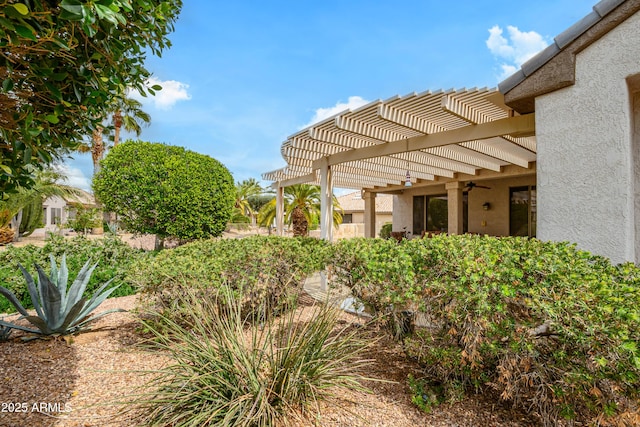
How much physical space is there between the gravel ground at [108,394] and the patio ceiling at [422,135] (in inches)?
146

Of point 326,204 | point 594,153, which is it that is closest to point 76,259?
point 326,204

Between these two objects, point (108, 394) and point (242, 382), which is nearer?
point (242, 382)

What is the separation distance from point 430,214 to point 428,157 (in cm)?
655

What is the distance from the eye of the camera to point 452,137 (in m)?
6.17

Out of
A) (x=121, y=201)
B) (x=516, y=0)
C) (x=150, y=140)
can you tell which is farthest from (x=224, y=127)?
(x=516, y=0)

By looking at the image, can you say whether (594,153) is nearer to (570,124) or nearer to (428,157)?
(570,124)

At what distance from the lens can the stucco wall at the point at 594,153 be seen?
140 inches

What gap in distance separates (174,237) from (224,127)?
4.82 meters

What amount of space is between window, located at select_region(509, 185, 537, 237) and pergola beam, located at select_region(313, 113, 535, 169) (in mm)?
7132

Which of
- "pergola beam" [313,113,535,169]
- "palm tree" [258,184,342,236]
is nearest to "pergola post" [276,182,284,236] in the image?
"palm tree" [258,184,342,236]

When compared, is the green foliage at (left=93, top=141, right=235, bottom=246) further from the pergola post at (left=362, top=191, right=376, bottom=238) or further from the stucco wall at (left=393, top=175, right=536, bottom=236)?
the stucco wall at (left=393, top=175, right=536, bottom=236)

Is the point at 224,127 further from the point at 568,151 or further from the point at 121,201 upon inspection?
the point at 568,151

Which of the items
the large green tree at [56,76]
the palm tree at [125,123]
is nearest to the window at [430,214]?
the large green tree at [56,76]

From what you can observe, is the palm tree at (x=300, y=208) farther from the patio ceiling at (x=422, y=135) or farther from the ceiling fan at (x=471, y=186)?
the ceiling fan at (x=471, y=186)
